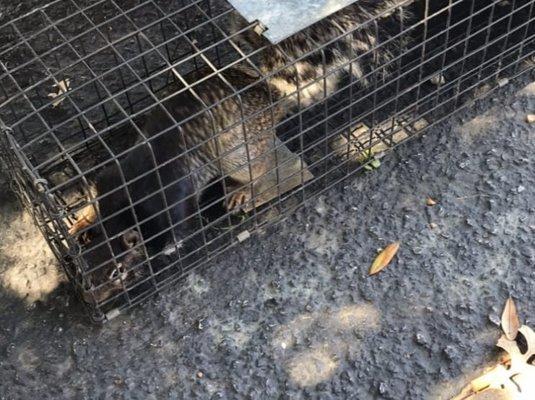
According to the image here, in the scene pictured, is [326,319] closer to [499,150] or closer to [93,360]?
[93,360]

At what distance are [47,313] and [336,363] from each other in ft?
3.99

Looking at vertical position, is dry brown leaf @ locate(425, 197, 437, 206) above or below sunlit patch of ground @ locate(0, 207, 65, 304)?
below

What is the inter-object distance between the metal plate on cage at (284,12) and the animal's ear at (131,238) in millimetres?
946

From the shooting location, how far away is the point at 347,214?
11.5 feet

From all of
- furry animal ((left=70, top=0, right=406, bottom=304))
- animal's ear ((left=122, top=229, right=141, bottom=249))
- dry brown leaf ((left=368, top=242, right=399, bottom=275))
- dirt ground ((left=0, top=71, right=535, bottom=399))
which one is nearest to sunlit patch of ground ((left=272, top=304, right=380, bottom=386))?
dirt ground ((left=0, top=71, right=535, bottom=399))

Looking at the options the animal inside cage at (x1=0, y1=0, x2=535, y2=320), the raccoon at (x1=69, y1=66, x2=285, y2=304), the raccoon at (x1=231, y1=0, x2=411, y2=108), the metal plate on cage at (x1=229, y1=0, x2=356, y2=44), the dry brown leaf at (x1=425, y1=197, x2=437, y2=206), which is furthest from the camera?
the dry brown leaf at (x1=425, y1=197, x2=437, y2=206)

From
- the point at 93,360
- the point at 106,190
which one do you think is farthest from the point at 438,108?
the point at 93,360

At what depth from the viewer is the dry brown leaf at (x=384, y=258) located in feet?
10.8

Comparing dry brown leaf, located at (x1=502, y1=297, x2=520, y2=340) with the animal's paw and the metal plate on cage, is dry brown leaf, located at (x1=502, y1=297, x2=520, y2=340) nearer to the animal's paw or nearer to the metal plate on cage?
the animal's paw

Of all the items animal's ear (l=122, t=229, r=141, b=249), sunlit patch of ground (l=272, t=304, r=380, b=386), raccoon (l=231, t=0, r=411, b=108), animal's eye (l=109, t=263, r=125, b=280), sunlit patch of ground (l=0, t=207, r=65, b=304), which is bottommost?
sunlit patch of ground (l=272, t=304, r=380, b=386)

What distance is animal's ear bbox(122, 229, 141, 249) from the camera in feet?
10.1

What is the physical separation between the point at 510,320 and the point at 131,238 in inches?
60.4

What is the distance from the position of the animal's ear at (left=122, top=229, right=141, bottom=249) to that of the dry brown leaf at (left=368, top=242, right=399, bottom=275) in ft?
3.22

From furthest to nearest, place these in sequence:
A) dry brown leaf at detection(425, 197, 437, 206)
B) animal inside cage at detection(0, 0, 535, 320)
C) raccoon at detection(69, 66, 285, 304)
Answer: dry brown leaf at detection(425, 197, 437, 206), raccoon at detection(69, 66, 285, 304), animal inside cage at detection(0, 0, 535, 320)
